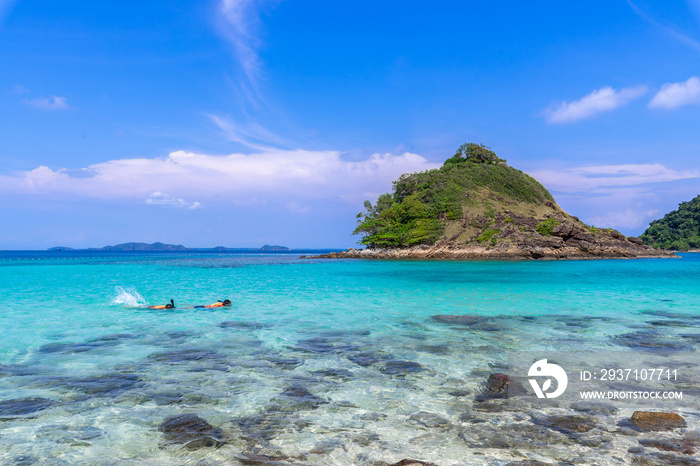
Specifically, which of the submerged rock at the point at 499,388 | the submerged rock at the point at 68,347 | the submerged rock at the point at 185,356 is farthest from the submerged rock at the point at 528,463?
the submerged rock at the point at 68,347

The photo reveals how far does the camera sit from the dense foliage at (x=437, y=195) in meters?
94.1

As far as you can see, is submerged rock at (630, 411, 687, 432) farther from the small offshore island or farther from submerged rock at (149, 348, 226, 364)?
the small offshore island

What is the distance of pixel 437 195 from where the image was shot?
337ft

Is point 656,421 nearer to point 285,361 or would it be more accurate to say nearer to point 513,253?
point 285,361

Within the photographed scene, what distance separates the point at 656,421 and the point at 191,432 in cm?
717

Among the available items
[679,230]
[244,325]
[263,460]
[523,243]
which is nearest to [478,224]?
[523,243]

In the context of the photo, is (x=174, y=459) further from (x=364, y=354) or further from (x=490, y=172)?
(x=490, y=172)

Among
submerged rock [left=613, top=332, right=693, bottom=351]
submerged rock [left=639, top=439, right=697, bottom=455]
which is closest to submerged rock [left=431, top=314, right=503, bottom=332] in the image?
submerged rock [left=613, top=332, right=693, bottom=351]

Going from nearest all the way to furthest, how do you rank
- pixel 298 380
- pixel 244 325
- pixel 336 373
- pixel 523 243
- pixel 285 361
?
pixel 298 380 < pixel 336 373 < pixel 285 361 < pixel 244 325 < pixel 523 243

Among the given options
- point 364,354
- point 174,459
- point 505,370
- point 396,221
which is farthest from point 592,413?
point 396,221

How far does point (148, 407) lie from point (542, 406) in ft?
23.1

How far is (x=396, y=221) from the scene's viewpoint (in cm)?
9869
